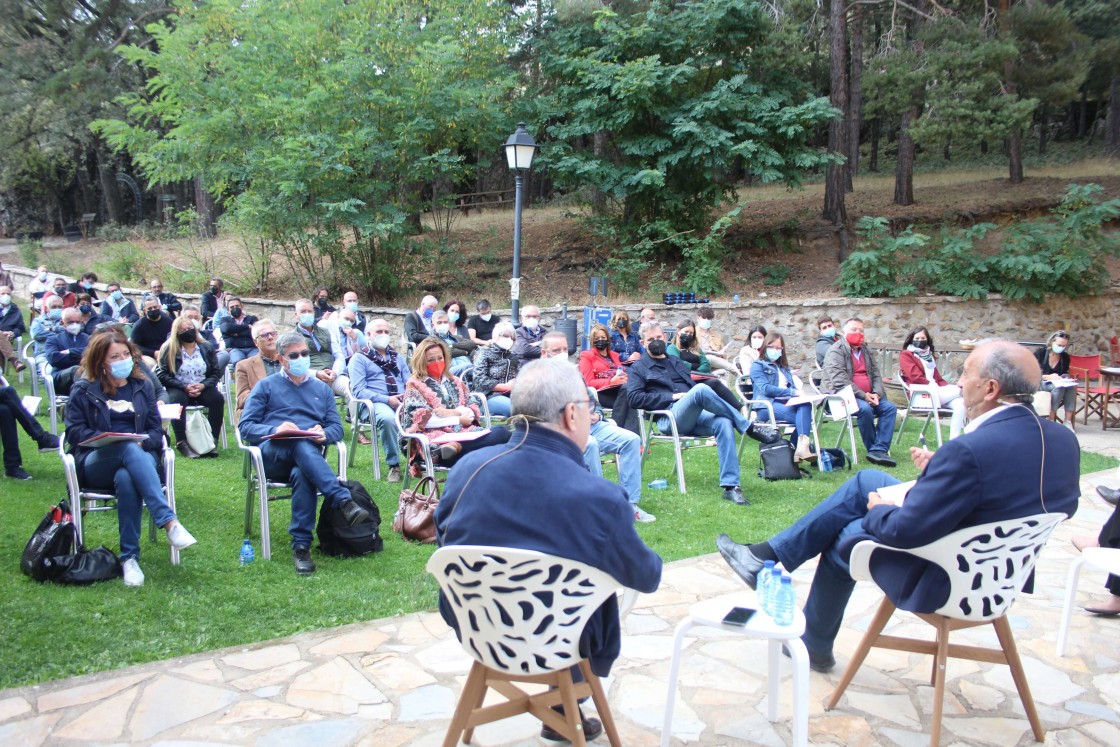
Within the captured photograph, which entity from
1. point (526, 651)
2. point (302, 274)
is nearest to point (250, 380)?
point (526, 651)

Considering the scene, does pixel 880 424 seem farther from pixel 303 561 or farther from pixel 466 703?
pixel 466 703

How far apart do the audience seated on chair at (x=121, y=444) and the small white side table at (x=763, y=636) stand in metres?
2.71

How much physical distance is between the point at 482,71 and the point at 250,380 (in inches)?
386

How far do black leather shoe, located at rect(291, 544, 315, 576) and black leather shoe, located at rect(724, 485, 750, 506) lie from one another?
3.10 meters

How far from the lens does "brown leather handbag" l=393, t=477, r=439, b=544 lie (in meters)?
4.79

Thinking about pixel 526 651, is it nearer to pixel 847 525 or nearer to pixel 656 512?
pixel 847 525

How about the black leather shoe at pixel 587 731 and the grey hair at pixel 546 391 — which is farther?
the black leather shoe at pixel 587 731

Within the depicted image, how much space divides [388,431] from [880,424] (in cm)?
460

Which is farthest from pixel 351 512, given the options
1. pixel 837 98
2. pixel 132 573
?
pixel 837 98

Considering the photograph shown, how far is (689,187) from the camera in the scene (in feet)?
52.0

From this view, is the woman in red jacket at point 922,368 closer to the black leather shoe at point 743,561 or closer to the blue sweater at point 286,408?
the black leather shoe at point 743,561

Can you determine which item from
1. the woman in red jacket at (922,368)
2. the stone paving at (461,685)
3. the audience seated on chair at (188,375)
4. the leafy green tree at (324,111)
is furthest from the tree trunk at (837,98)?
the stone paving at (461,685)

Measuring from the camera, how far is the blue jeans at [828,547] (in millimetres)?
3131

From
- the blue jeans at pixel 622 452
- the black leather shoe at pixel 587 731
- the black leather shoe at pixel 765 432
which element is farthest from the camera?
the black leather shoe at pixel 765 432
